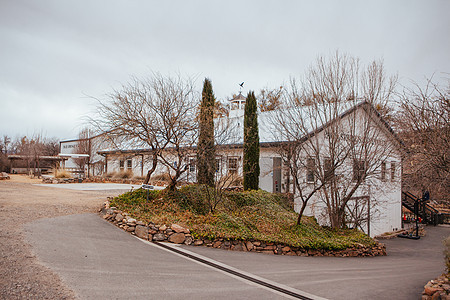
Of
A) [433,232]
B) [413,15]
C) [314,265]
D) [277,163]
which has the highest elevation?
[413,15]

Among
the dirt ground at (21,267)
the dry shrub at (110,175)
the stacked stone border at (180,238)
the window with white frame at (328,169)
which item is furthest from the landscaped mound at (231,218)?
the dry shrub at (110,175)

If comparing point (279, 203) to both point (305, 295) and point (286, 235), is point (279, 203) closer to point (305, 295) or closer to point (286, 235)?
point (286, 235)

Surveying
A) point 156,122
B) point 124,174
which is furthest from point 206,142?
point 124,174

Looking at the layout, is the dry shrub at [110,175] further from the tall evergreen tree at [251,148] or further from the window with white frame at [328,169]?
the window with white frame at [328,169]

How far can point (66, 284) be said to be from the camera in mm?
4891

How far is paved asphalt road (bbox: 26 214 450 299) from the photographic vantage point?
5.19 m

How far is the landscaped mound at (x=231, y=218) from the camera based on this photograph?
357 inches

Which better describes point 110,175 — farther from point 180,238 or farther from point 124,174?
point 180,238

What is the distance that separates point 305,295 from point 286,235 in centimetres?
453

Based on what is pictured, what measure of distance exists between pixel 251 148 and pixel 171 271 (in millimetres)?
10058

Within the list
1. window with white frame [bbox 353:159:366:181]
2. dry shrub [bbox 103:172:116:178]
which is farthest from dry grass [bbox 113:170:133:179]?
window with white frame [bbox 353:159:366:181]

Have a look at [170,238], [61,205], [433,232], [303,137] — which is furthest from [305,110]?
[433,232]

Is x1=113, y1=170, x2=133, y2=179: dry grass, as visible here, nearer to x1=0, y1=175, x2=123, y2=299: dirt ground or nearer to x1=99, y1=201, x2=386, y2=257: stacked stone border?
x1=0, y1=175, x2=123, y2=299: dirt ground

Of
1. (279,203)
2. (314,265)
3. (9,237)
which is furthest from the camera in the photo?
(279,203)
